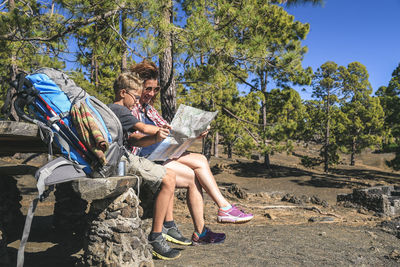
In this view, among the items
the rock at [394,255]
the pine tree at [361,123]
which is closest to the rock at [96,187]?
the rock at [394,255]

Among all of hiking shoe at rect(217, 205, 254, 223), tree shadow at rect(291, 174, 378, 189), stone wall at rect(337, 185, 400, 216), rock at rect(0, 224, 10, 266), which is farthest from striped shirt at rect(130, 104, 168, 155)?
tree shadow at rect(291, 174, 378, 189)

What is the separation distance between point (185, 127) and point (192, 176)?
1.67 ft

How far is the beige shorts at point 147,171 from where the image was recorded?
8.68 feet

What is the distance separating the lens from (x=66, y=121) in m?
2.14

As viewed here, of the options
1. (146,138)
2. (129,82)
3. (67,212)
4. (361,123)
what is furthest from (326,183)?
(129,82)

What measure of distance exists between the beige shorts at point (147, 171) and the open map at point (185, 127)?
12.2 inches

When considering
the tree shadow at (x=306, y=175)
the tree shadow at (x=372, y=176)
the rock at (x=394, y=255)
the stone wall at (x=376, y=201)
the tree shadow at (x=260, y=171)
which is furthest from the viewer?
the tree shadow at (x=372, y=176)

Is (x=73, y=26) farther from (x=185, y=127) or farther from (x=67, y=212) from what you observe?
(x=185, y=127)

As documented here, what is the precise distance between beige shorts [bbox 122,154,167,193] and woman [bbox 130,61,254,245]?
1.06 ft

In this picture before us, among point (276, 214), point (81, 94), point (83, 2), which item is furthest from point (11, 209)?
point (276, 214)

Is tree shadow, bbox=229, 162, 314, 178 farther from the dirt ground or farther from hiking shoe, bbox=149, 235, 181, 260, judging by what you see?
hiking shoe, bbox=149, 235, 181, 260

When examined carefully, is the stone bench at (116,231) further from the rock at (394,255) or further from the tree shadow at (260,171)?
the tree shadow at (260,171)

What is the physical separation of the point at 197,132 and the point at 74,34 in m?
4.93

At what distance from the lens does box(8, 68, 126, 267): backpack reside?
2.08m
